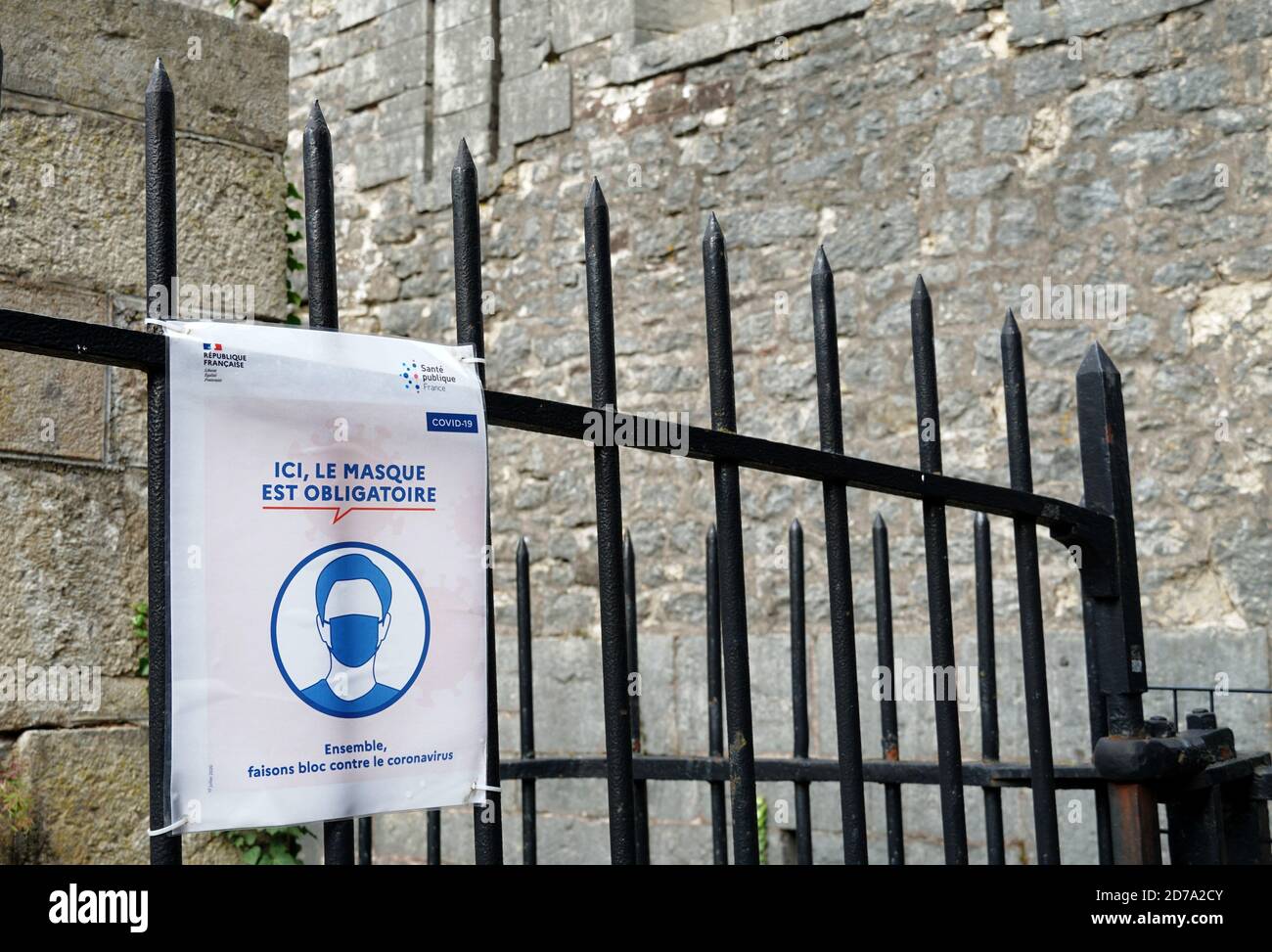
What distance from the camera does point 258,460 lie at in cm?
117

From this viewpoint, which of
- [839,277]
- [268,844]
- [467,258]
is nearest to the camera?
[467,258]

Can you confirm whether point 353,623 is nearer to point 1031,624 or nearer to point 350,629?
point 350,629

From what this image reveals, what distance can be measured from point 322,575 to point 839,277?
4.34 m

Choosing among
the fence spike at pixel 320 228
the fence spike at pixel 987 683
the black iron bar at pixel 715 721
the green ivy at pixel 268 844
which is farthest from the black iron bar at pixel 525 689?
the fence spike at pixel 320 228

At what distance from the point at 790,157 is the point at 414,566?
452cm

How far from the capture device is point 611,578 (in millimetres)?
1419

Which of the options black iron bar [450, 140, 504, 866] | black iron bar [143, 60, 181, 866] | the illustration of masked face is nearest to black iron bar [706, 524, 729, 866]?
black iron bar [450, 140, 504, 866]

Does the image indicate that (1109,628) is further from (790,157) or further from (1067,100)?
(790,157)

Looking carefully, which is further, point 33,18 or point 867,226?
point 867,226

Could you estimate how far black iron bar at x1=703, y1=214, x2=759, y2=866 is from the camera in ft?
4.96

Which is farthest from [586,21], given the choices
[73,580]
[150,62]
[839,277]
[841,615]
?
[841,615]

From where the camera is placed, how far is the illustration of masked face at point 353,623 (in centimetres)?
120

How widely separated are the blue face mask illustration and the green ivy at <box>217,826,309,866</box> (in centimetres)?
131
